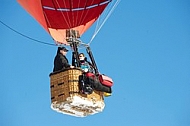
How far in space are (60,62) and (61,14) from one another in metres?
2.30

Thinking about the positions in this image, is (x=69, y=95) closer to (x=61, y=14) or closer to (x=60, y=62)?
(x=60, y=62)

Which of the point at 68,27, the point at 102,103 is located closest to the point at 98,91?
the point at 102,103

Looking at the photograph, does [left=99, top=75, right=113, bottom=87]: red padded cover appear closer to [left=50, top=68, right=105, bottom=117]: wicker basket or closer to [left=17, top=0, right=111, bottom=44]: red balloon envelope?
[left=50, top=68, right=105, bottom=117]: wicker basket

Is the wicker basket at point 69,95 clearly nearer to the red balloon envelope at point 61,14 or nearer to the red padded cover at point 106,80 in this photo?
the red padded cover at point 106,80

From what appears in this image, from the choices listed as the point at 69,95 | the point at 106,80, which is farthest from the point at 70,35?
the point at 69,95

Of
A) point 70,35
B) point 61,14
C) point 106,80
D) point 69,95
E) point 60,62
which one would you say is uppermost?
point 61,14

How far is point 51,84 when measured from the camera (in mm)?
10719

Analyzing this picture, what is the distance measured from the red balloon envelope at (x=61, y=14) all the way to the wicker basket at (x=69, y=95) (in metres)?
1.34

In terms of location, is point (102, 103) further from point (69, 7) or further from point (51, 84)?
point (69, 7)

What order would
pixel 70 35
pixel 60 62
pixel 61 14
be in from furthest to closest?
1. pixel 61 14
2. pixel 70 35
3. pixel 60 62

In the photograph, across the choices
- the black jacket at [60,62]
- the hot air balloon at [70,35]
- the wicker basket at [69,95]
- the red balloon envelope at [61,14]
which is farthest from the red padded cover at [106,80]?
the red balloon envelope at [61,14]

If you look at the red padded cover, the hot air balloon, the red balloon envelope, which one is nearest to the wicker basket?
the hot air balloon

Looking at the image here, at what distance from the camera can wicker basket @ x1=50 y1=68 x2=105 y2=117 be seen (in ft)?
34.4

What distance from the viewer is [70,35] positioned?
11.3m
